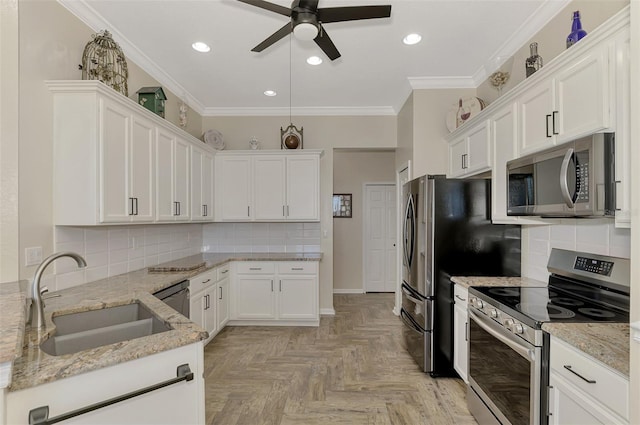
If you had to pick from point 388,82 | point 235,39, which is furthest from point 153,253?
point 388,82

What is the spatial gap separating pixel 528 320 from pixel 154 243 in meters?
3.41

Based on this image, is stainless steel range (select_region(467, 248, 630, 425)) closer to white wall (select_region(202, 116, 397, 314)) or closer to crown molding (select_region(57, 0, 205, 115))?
white wall (select_region(202, 116, 397, 314))

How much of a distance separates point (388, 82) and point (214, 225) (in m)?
3.08

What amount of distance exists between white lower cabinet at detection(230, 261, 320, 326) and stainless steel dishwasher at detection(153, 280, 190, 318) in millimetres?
1156

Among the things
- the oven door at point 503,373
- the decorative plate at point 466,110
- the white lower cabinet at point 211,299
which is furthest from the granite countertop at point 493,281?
the white lower cabinet at point 211,299

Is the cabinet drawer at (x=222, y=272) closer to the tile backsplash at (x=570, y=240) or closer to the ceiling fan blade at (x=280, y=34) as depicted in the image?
the ceiling fan blade at (x=280, y=34)

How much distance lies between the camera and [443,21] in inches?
101

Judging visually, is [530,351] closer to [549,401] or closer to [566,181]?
[549,401]

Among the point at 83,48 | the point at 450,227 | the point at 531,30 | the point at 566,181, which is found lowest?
the point at 450,227

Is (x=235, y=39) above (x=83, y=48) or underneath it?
above

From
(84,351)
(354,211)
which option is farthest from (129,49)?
(354,211)

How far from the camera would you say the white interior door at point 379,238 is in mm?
6355

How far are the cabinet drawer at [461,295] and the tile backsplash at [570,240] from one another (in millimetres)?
575

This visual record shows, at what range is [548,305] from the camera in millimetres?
1866
